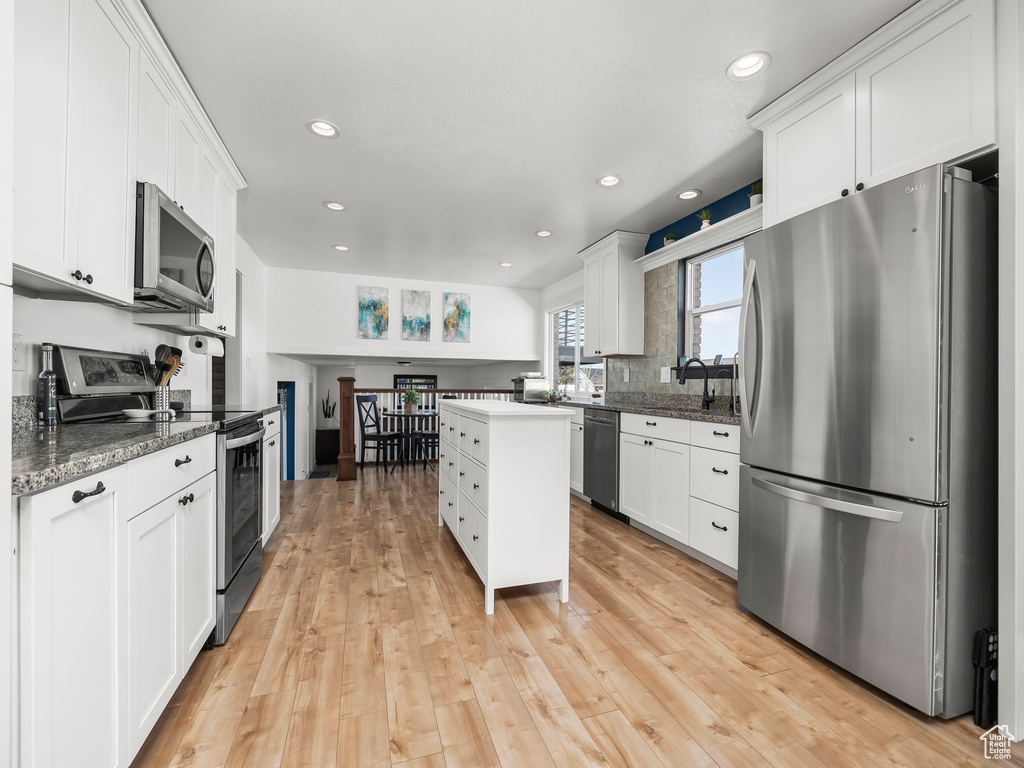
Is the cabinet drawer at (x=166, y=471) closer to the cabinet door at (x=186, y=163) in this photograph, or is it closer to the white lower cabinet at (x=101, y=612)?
the white lower cabinet at (x=101, y=612)

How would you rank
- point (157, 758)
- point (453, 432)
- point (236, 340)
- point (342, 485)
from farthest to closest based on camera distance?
1. point (342, 485)
2. point (236, 340)
3. point (453, 432)
4. point (157, 758)

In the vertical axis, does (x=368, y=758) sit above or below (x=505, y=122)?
below

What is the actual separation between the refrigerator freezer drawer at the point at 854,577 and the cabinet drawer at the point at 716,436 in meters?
0.42

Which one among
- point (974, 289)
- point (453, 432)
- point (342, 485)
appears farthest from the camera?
point (342, 485)

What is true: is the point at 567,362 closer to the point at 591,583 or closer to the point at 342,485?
the point at 342,485

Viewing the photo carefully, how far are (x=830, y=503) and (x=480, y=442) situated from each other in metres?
1.56

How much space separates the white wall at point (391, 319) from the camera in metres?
5.53

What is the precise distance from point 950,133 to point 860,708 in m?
1.99

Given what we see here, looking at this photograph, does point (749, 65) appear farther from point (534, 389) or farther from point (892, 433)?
point (534, 389)

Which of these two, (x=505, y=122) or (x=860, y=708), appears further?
(x=505, y=122)

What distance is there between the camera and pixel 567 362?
19.9ft

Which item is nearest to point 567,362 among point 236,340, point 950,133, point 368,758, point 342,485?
point 342,485

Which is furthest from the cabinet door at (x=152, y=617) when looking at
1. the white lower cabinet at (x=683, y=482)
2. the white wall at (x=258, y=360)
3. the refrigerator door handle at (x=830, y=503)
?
the white wall at (x=258, y=360)

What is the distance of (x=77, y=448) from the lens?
44.5 inches
